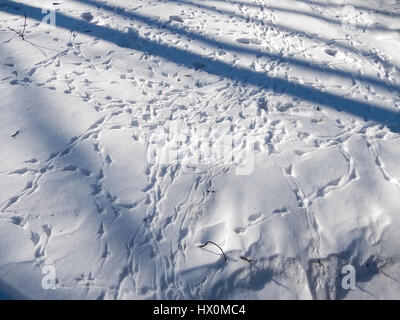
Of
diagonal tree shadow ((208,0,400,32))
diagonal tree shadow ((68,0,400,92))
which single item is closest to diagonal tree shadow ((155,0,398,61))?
diagonal tree shadow ((208,0,400,32))

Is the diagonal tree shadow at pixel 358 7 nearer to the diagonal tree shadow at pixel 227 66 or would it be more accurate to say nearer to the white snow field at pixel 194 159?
the white snow field at pixel 194 159

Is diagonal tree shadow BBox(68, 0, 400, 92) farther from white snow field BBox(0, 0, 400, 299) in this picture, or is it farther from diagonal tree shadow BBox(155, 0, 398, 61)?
diagonal tree shadow BBox(155, 0, 398, 61)

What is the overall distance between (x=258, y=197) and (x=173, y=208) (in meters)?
0.87

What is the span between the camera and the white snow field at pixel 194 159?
2.80m

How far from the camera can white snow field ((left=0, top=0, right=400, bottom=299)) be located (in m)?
2.80

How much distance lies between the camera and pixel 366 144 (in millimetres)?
3803

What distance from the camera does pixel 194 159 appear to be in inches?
143

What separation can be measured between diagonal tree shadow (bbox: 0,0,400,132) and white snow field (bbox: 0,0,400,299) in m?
0.03

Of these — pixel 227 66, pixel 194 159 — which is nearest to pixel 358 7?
pixel 227 66

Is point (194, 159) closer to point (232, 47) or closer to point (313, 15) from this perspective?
point (232, 47)

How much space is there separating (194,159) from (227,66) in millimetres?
1992

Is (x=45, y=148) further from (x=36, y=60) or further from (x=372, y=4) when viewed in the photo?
(x=372, y=4)

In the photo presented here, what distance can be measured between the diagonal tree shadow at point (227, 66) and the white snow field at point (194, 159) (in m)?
0.03

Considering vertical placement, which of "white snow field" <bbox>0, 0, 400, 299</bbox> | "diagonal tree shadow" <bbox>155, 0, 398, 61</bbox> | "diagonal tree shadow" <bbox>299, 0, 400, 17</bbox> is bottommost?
"white snow field" <bbox>0, 0, 400, 299</bbox>
